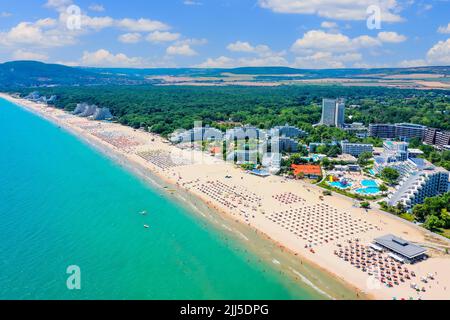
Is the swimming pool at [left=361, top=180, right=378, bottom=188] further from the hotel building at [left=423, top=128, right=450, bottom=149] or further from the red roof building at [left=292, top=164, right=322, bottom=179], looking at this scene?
the hotel building at [left=423, top=128, right=450, bottom=149]

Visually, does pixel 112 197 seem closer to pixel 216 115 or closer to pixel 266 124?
pixel 266 124

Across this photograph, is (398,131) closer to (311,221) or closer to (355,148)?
(355,148)

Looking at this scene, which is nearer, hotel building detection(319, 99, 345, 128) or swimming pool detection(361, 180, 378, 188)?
swimming pool detection(361, 180, 378, 188)

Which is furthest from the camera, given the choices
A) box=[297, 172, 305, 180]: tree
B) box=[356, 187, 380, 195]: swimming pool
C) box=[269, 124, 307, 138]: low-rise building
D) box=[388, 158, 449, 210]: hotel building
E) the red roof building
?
box=[269, 124, 307, 138]: low-rise building

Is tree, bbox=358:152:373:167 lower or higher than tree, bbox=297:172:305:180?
higher

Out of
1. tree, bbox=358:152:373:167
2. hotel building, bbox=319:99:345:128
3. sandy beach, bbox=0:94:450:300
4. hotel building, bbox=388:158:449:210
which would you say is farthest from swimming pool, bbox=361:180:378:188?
hotel building, bbox=319:99:345:128

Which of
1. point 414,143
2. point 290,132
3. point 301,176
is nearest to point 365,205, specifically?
point 301,176

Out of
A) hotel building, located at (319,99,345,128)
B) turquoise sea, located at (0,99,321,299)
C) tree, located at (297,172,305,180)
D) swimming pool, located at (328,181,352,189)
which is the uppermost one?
hotel building, located at (319,99,345,128)
